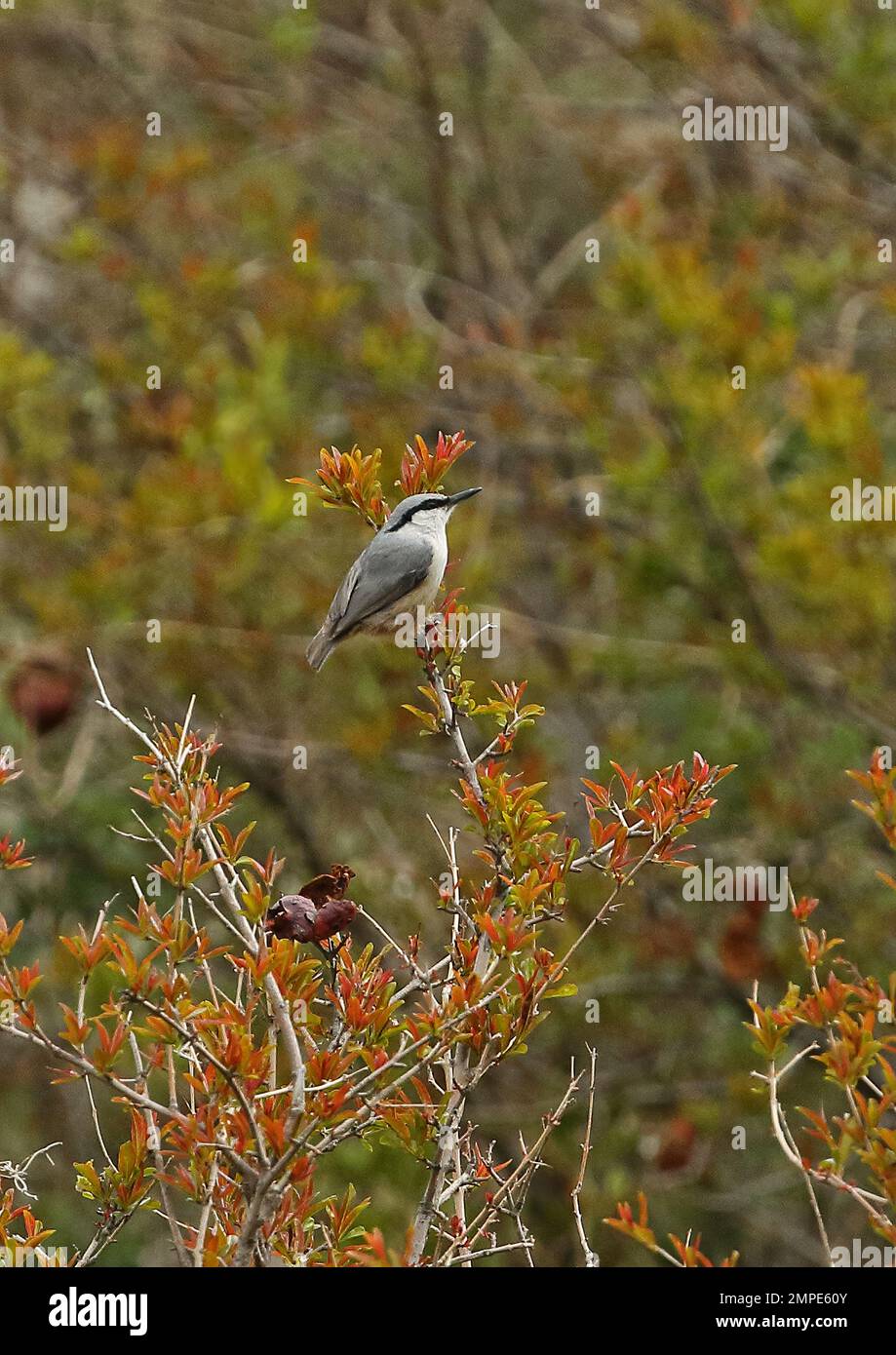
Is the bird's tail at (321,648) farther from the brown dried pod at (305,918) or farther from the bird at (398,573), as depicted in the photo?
the brown dried pod at (305,918)

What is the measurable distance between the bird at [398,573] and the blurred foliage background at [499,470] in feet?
5.65

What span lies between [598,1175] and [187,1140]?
4854mm

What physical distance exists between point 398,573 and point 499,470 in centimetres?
387

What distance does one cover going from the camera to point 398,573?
13.6 feet

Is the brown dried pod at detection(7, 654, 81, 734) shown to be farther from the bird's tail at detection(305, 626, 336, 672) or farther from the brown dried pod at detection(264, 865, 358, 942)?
the brown dried pod at detection(264, 865, 358, 942)

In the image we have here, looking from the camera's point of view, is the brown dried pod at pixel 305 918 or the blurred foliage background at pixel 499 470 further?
the blurred foliage background at pixel 499 470

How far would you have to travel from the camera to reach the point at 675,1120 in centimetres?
686

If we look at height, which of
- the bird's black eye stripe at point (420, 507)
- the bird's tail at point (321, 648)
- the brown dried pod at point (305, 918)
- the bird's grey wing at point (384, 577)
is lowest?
the brown dried pod at point (305, 918)

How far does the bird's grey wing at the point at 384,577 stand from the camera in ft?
13.3

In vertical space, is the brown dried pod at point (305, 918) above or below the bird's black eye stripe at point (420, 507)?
below

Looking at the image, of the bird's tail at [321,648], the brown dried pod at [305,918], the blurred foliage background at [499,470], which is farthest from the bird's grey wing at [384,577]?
the blurred foliage background at [499,470]

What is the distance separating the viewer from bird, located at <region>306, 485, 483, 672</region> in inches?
159

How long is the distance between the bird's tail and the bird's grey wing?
0.43 ft

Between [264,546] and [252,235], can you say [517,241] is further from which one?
[264,546]
